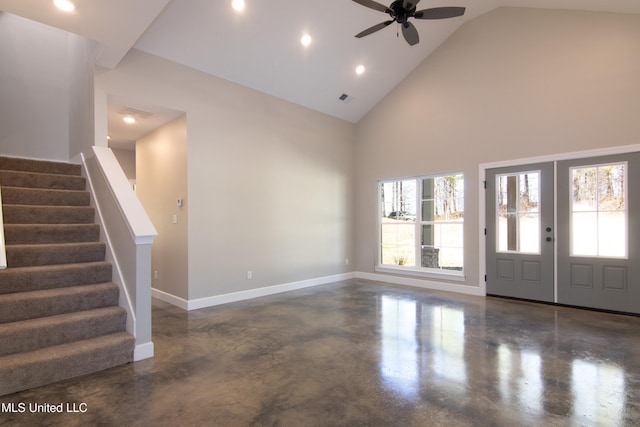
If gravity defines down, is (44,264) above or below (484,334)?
above

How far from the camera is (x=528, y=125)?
4910 millimetres

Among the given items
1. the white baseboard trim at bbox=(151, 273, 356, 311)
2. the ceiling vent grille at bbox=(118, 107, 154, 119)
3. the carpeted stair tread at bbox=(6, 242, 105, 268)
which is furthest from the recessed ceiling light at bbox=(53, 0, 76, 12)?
the white baseboard trim at bbox=(151, 273, 356, 311)

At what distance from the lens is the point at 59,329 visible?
2627 millimetres

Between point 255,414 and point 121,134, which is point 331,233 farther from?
point 255,414

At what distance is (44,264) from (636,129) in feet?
22.8

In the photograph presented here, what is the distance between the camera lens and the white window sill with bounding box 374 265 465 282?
18.6 feet

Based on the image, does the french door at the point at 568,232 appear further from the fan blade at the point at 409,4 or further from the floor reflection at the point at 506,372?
the fan blade at the point at 409,4

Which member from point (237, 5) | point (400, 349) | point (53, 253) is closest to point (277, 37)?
point (237, 5)

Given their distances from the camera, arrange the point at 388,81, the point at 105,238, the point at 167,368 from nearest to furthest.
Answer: the point at 167,368 < the point at 105,238 < the point at 388,81

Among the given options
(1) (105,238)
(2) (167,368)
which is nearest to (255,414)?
(2) (167,368)

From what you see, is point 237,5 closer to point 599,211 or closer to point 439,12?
point 439,12

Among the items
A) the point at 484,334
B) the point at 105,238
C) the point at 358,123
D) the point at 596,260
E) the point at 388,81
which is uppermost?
the point at 388,81

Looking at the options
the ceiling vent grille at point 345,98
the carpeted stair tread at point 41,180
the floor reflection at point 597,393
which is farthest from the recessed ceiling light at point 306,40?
the floor reflection at point 597,393

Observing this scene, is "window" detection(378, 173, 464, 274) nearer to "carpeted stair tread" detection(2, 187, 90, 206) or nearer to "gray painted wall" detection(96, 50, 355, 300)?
"gray painted wall" detection(96, 50, 355, 300)
